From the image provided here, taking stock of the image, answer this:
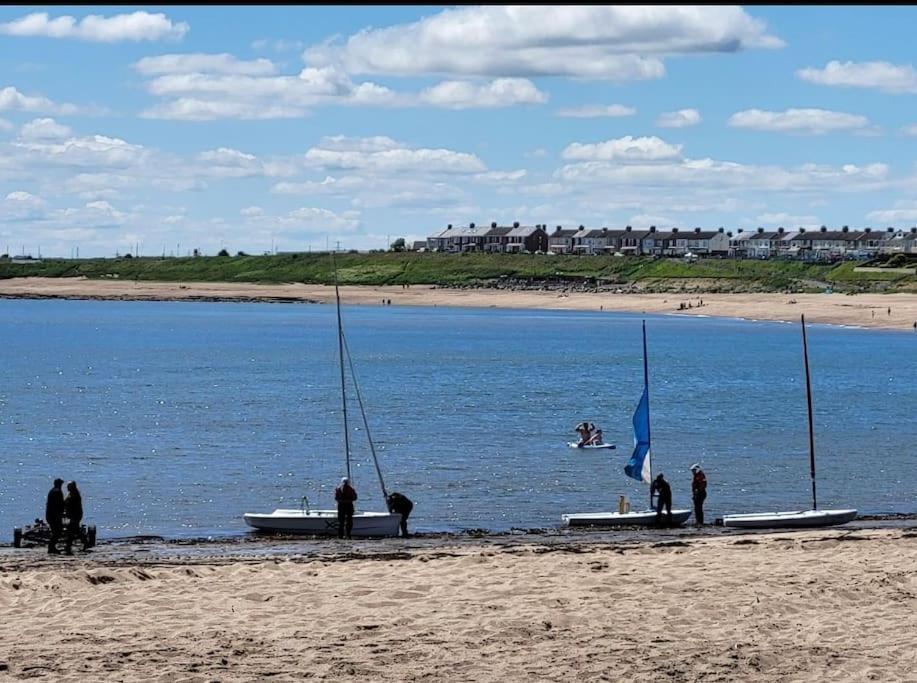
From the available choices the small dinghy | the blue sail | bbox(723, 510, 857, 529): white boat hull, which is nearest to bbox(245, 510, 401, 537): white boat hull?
the blue sail

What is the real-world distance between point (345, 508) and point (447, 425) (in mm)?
30606

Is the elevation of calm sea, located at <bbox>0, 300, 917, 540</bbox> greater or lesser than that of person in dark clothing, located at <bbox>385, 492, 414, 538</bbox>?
lesser

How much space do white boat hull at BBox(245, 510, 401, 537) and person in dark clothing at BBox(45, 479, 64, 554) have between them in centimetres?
573

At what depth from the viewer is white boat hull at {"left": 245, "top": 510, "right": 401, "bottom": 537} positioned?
32875 millimetres

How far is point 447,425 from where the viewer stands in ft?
207

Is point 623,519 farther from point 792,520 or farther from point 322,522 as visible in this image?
point 322,522

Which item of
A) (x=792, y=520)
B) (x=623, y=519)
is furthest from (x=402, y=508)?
(x=792, y=520)

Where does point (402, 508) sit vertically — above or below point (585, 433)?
above

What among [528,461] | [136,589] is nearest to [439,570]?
[136,589]

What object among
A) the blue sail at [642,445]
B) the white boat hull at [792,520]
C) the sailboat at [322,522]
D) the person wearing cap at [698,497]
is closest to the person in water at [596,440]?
the blue sail at [642,445]

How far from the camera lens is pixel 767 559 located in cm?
2581

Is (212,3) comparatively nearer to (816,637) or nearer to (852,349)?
(816,637)

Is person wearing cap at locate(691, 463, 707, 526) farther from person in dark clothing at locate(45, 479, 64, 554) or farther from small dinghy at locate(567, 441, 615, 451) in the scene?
small dinghy at locate(567, 441, 615, 451)

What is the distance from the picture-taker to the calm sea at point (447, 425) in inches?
1609
